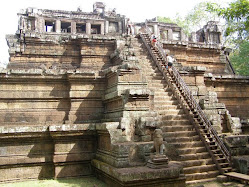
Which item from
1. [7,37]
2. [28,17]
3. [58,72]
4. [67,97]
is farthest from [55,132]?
[28,17]

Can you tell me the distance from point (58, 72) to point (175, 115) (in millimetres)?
4692

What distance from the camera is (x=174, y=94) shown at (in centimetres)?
1005

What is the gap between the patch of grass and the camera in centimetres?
735

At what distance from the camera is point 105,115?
31.0ft

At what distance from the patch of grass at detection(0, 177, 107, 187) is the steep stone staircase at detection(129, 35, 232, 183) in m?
2.45

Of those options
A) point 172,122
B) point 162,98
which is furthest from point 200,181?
point 162,98

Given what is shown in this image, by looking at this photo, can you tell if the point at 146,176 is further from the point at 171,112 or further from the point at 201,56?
the point at 201,56

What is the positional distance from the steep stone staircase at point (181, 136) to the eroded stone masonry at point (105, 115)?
0.10ft

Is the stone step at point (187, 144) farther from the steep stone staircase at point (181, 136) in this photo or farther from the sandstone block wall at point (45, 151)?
the sandstone block wall at point (45, 151)

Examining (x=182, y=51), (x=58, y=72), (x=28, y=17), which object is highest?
(x=28, y=17)

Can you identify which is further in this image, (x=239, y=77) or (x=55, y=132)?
(x=239, y=77)

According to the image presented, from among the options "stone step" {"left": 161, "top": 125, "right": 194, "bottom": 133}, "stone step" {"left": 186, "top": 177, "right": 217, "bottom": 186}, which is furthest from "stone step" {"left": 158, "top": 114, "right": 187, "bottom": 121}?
"stone step" {"left": 186, "top": 177, "right": 217, "bottom": 186}

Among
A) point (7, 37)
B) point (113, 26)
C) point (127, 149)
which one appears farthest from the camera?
point (113, 26)

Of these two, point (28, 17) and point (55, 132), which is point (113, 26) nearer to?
point (28, 17)
